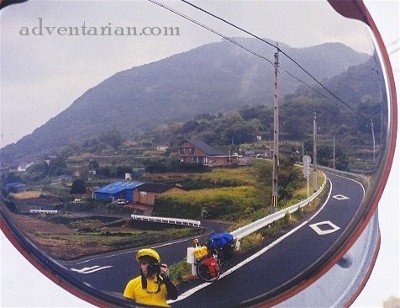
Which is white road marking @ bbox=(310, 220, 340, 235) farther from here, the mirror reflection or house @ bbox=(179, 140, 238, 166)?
house @ bbox=(179, 140, 238, 166)

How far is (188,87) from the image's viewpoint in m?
1.93

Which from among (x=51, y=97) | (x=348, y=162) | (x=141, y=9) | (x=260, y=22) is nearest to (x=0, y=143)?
(x=51, y=97)

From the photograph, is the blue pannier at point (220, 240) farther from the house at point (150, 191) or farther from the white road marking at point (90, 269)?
the white road marking at point (90, 269)

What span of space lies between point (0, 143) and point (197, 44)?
67 cm

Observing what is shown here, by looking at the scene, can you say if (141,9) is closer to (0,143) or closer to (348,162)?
(0,143)

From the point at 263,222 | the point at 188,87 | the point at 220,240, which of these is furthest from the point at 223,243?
the point at 188,87

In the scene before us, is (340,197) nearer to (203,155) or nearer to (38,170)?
(203,155)

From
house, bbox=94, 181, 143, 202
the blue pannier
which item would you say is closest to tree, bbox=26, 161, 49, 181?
house, bbox=94, 181, 143, 202

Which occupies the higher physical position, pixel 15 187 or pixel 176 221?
pixel 15 187

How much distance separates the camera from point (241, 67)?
1.93m

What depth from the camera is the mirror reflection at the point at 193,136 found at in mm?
1900

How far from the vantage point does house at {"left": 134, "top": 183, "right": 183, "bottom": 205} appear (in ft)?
6.42

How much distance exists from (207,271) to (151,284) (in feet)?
0.59

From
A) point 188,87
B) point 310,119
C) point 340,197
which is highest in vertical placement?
point 188,87
